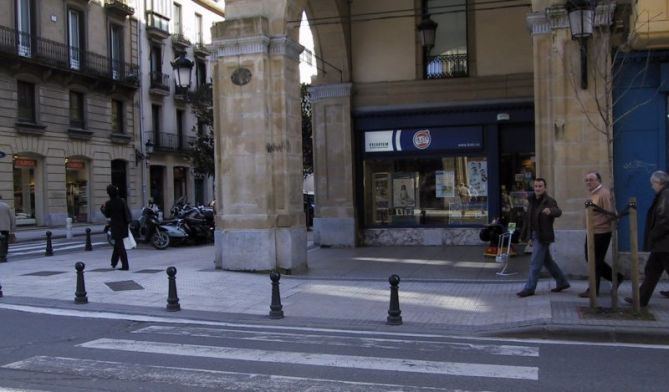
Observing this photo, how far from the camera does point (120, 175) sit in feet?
124

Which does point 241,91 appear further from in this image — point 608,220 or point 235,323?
point 608,220

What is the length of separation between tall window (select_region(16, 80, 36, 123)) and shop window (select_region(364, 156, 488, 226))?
20.6 m

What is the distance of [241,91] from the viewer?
507 inches

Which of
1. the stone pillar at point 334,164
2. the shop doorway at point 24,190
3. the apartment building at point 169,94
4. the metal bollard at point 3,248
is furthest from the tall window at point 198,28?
the metal bollard at point 3,248

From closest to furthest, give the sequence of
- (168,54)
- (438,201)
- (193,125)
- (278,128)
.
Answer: (278,128) → (438,201) → (168,54) → (193,125)

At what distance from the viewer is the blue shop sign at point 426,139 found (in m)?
16.7

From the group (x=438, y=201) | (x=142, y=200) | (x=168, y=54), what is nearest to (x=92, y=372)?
(x=438, y=201)

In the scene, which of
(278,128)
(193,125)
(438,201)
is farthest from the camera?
(193,125)

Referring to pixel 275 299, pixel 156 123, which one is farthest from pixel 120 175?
pixel 275 299

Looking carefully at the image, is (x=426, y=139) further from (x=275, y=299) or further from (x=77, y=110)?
(x=77, y=110)

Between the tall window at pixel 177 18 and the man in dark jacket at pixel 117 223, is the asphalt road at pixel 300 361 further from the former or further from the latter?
the tall window at pixel 177 18

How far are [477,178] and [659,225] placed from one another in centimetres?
875

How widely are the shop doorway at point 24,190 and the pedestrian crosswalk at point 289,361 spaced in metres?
25.8

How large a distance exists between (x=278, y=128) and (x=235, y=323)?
5.16 m
